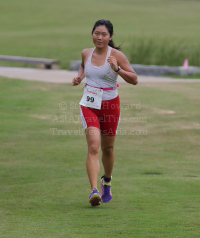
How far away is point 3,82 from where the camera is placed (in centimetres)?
1578

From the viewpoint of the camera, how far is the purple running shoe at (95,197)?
556 cm

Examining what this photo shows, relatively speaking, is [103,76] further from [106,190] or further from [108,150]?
[106,190]

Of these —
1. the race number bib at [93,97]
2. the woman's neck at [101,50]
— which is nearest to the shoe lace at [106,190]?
the race number bib at [93,97]

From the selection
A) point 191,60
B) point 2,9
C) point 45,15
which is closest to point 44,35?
point 45,15

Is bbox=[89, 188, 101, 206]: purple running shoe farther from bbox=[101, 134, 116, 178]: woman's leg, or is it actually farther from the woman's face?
the woman's face

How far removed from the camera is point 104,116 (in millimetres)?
6008

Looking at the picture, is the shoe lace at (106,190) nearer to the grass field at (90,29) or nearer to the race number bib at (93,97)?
the race number bib at (93,97)

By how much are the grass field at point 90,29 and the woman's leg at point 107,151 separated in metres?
15.2

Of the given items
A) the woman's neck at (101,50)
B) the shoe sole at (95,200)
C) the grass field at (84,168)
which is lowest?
the grass field at (84,168)

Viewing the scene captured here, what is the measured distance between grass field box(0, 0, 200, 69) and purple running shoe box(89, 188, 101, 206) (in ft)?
51.8

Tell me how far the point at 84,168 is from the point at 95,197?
8.02ft

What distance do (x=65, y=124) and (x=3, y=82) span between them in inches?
192

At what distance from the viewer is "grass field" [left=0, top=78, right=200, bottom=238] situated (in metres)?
5.04

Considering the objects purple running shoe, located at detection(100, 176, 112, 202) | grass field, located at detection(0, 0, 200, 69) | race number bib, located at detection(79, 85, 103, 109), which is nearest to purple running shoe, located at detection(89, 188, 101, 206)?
purple running shoe, located at detection(100, 176, 112, 202)
